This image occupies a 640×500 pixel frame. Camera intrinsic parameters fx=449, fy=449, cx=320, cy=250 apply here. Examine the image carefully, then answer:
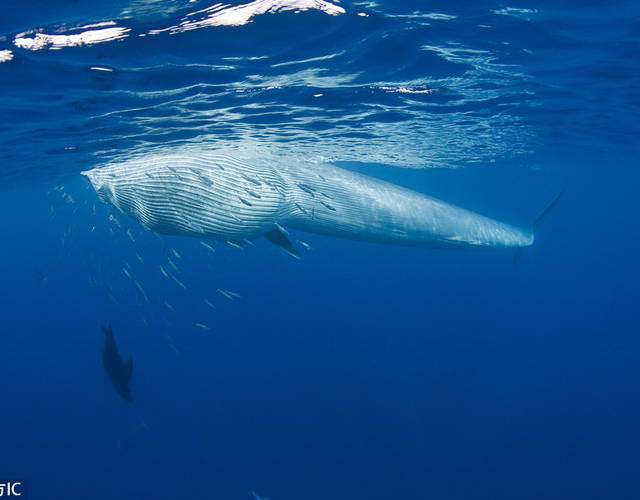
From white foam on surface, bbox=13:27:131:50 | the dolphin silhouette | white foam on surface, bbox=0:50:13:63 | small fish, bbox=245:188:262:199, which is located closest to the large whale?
small fish, bbox=245:188:262:199

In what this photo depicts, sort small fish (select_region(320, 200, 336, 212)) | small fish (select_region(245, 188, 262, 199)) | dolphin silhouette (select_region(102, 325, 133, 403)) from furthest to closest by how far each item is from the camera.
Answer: dolphin silhouette (select_region(102, 325, 133, 403)), small fish (select_region(320, 200, 336, 212)), small fish (select_region(245, 188, 262, 199))

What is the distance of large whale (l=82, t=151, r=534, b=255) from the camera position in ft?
17.1

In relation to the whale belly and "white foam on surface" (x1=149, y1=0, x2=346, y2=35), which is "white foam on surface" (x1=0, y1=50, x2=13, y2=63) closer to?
"white foam on surface" (x1=149, y1=0, x2=346, y2=35)

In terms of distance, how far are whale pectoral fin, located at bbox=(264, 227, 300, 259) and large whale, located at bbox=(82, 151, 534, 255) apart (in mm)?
13

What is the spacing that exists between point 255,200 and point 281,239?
2.35 ft

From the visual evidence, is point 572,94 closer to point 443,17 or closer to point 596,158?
point 443,17

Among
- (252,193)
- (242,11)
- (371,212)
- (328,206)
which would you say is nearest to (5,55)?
(242,11)

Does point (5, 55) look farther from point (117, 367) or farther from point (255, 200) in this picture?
point (117, 367)

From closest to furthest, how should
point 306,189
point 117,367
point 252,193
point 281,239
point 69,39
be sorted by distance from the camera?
point 252,193
point 281,239
point 306,189
point 69,39
point 117,367

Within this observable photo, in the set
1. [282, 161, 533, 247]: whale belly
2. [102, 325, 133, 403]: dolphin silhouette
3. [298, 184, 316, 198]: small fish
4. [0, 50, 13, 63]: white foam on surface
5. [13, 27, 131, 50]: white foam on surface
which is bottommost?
[102, 325, 133, 403]: dolphin silhouette

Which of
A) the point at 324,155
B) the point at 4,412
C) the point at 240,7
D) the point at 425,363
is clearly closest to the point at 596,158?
the point at 425,363

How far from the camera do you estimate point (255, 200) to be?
559 cm

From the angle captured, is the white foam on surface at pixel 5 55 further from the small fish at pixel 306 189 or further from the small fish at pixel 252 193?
the small fish at pixel 306 189

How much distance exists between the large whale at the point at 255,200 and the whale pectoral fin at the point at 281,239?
13mm
